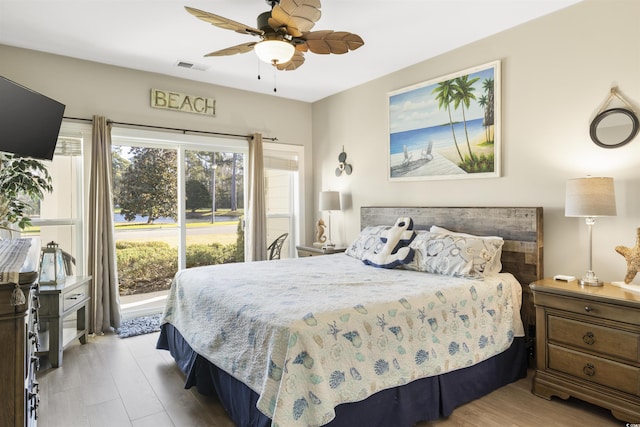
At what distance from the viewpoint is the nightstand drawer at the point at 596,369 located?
2154mm

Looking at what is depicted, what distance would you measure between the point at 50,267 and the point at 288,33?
278 centimetres

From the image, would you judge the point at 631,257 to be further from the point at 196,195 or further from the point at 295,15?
the point at 196,195

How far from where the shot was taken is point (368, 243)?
3.69m

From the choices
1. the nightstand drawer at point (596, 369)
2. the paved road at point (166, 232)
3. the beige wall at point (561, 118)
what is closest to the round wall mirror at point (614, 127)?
the beige wall at point (561, 118)

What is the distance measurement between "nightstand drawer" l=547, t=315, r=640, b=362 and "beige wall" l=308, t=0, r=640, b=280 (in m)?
0.59

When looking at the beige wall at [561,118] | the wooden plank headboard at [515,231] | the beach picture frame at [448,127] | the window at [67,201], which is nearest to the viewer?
the beige wall at [561,118]

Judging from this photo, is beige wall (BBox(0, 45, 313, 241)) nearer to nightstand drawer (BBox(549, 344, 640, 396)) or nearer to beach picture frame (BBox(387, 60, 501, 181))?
beach picture frame (BBox(387, 60, 501, 181))

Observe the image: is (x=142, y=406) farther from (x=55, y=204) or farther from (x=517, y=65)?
(x=517, y=65)

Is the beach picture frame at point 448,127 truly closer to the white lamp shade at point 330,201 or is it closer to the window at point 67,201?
the white lamp shade at point 330,201

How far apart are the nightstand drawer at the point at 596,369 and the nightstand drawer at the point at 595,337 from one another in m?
0.05

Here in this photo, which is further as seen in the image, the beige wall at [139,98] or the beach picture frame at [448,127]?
the beige wall at [139,98]

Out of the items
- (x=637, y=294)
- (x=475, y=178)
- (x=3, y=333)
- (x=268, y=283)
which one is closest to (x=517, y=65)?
(x=475, y=178)

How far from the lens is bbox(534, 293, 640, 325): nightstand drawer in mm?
2148

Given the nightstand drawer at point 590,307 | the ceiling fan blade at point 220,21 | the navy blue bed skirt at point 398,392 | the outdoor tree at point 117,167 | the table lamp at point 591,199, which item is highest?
the ceiling fan blade at point 220,21
